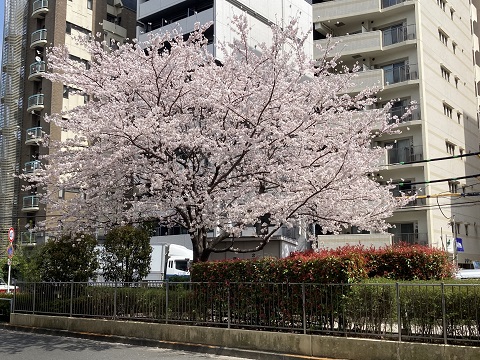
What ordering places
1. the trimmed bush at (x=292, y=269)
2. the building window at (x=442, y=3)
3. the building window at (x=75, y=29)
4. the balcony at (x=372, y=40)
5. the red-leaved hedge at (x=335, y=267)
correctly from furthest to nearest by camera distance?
the building window at (x=75, y=29)
the building window at (x=442, y=3)
the balcony at (x=372, y=40)
the red-leaved hedge at (x=335, y=267)
the trimmed bush at (x=292, y=269)

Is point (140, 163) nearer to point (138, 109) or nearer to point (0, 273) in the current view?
point (138, 109)

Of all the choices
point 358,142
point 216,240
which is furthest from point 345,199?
point 216,240

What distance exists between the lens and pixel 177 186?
15664mm

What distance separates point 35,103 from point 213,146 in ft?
124

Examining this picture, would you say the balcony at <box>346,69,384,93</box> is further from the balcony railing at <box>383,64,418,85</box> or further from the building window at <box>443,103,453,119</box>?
the building window at <box>443,103,453,119</box>

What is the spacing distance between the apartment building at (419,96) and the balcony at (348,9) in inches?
2.9

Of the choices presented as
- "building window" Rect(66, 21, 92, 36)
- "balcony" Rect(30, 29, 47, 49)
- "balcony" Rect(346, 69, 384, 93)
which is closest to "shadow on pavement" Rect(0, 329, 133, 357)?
"balcony" Rect(346, 69, 384, 93)

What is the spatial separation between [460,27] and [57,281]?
41453mm

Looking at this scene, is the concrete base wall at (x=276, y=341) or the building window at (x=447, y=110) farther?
the building window at (x=447, y=110)

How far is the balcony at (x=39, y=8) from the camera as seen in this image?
50062 mm

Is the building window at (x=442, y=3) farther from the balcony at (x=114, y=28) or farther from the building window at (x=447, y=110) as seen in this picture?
the balcony at (x=114, y=28)

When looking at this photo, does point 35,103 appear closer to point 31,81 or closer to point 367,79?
point 31,81

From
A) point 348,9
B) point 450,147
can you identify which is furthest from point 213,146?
point 450,147

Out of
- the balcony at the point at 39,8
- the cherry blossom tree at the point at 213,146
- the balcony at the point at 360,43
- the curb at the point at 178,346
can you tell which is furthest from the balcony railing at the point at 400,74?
the balcony at the point at 39,8
